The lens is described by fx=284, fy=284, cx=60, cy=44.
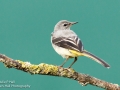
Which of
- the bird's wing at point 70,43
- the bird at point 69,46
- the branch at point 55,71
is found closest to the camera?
the branch at point 55,71

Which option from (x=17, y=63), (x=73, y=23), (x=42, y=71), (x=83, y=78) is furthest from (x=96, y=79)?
(x=73, y=23)

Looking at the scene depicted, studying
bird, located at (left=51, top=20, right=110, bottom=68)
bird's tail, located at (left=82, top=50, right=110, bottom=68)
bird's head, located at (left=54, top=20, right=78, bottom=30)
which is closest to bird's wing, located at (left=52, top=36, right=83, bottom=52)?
bird, located at (left=51, top=20, right=110, bottom=68)

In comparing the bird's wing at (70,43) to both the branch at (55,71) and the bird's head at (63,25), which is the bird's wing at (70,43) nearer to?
the branch at (55,71)

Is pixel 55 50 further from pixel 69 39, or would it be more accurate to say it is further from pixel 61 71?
pixel 61 71

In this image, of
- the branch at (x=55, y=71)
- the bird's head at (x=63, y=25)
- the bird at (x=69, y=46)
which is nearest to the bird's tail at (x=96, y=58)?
the bird at (x=69, y=46)

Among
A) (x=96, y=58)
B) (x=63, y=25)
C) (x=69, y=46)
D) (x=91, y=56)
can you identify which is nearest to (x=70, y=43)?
(x=69, y=46)

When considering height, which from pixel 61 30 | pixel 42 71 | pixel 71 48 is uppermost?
pixel 61 30
